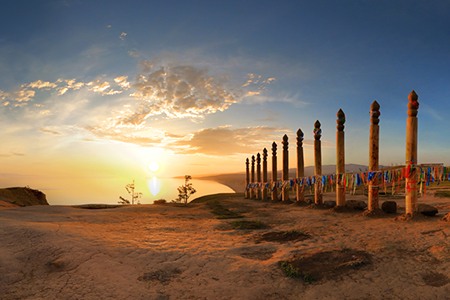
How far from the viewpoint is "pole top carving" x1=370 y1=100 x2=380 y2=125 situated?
486 inches

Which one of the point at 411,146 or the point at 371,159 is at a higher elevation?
the point at 411,146

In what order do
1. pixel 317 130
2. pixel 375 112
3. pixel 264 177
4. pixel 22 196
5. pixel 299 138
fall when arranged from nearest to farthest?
pixel 375 112
pixel 317 130
pixel 299 138
pixel 22 196
pixel 264 177

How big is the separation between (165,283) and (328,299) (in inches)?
122

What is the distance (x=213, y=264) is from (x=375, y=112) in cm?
956

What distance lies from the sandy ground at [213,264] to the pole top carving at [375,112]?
441cm

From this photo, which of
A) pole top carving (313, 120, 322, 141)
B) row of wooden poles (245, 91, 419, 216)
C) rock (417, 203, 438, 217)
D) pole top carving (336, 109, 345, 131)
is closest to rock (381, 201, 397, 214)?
row of wooden poles (245, 91, 419, 216)

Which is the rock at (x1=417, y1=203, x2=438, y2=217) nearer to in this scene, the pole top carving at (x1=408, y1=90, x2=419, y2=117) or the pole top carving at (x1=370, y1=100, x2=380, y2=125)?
the pole top carving at (x1=408, y1=90, x2=419, y2=117)

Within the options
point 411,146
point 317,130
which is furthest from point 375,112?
point 317,130

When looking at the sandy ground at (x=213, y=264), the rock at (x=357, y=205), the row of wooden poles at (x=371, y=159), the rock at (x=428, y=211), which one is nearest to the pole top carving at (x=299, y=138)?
the row of wooden poles at (x=371, y=159)

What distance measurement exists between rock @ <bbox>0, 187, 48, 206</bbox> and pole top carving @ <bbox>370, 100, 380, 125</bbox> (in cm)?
2413

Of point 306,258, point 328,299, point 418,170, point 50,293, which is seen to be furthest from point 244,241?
point 418,170

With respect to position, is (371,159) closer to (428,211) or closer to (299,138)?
(428,211)

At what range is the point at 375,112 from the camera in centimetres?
1235

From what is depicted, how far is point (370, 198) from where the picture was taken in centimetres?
1168
